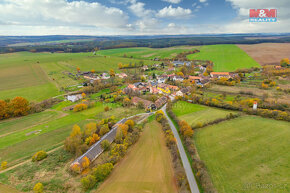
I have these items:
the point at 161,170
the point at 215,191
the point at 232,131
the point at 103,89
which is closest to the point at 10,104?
the point at 103,89

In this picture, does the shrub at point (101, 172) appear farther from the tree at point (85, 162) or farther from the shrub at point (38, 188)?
the shrub at point (38, 188)

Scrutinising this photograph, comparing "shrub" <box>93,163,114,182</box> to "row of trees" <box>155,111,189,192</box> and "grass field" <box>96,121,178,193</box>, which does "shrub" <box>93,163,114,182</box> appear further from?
"row of trees" <box>155,111,189,192</box>

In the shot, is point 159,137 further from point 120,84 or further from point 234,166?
point 120,84

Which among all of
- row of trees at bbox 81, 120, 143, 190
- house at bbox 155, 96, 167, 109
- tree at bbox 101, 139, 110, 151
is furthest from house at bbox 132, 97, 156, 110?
tree at bbox 101, 139, 110, 151

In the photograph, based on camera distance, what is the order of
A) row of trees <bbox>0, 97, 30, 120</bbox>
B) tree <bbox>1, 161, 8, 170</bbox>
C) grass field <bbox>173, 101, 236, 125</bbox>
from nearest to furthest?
tree <bbox>1, 161, 8, 170</bbox>
grass field <bbox>173, 101, 236, 125</bbox>
row of trees <bbox>0, 97, 30, 120</bbox>

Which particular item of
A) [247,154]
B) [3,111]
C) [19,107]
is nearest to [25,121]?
[19,107]

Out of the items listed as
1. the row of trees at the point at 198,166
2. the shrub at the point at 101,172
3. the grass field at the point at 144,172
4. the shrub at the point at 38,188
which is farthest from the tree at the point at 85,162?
the row of trees at the point at 198,166

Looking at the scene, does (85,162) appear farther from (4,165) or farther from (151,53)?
(151,53)
